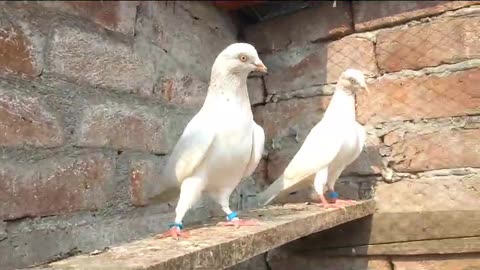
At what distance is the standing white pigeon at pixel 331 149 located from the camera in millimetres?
1208

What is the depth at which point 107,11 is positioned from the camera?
1.21 meters

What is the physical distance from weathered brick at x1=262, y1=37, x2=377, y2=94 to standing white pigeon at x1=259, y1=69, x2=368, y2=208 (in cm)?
18

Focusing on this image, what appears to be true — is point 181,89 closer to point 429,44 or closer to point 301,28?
point 301,28

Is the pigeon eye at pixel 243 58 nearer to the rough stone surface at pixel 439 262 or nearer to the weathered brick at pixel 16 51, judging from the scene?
the weathered brick at pixel 16 51

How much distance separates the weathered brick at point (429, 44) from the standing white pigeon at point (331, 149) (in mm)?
183

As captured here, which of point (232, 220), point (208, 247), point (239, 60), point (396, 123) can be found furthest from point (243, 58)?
point (396, 123)

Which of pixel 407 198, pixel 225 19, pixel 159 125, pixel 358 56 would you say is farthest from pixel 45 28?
pixel 407 198

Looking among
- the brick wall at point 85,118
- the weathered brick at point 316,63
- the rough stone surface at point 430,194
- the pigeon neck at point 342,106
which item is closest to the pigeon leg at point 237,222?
the brick wall at point 85,118

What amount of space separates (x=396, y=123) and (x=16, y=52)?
34.3 inches

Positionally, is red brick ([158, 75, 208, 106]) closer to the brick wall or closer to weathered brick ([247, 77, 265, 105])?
the brick wall

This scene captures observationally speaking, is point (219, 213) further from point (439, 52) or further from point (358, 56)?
point (439, 52)

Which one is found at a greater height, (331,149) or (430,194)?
(331,149)

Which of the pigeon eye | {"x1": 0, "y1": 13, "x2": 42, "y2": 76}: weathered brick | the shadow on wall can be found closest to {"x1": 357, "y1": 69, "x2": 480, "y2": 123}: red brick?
the shadow on wall

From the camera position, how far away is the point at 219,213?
146 cm
